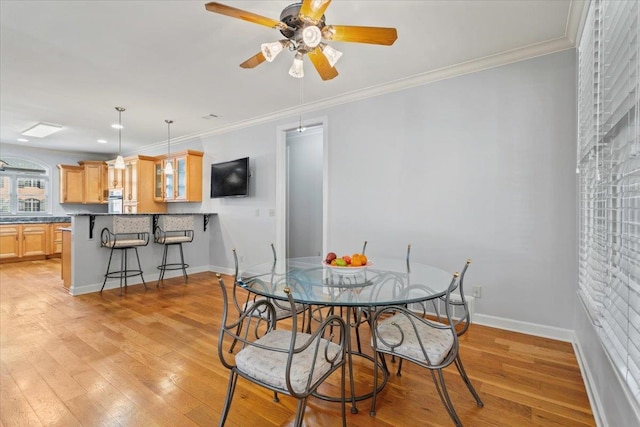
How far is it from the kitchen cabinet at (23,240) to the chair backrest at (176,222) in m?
4.03

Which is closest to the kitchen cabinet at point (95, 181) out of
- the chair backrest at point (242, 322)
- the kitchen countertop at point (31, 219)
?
the kitchen countertop at point (31, 219)

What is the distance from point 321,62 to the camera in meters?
2.19

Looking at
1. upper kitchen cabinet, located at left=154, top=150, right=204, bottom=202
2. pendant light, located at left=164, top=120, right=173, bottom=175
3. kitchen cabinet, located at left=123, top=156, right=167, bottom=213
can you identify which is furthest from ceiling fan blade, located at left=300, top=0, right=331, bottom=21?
kitchen cabinet, located at left=123, top=156, right=167, bottom=213

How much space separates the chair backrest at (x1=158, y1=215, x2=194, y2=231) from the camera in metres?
4.79

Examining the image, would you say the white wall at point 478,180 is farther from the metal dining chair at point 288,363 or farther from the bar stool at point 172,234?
the bar stool at point 172,234

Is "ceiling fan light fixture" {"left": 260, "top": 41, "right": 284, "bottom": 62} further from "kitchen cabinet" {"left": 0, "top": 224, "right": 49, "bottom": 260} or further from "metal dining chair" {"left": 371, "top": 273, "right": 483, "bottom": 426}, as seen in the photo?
"kitchen cabinet" {"left": 0, "top": 224, "right": 49, "bottom": 260}

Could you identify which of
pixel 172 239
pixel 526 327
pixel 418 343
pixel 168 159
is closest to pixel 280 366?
pixel 418 343

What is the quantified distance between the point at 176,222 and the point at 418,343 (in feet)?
13.9

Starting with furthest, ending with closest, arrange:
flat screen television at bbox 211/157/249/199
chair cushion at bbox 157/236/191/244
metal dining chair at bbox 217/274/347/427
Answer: flat screen television at bbox 211/157/249/199, chair cushion at bbox 157/236/191/244, metal dining chair at bbox 217/274/347/427

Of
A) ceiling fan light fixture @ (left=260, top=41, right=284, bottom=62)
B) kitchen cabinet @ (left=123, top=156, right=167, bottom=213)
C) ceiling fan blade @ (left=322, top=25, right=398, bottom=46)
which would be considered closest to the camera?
ceiling fan blade @ (left=322, top=25, right=398, bottom=46)

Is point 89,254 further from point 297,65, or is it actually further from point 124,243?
point 297,65

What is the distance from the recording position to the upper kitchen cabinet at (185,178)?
225 inches

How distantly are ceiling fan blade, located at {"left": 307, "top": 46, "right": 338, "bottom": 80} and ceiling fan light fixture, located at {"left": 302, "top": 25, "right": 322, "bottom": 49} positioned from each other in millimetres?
238

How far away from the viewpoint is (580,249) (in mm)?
2398
